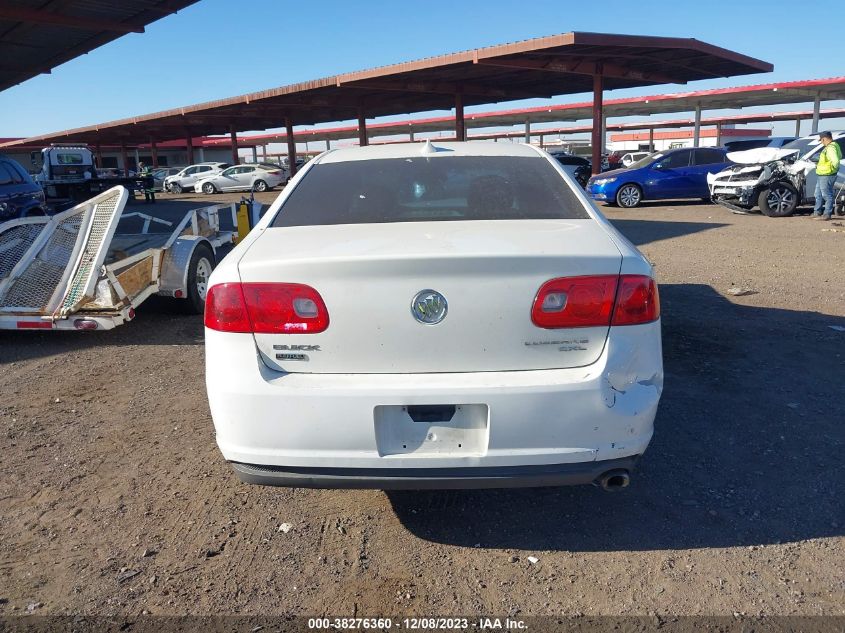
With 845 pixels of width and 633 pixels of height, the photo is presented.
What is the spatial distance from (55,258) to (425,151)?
432cm

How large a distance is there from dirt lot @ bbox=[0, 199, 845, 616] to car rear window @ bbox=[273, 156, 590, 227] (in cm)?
138

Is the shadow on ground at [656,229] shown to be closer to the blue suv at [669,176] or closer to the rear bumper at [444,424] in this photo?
the blue suv at [669,176]

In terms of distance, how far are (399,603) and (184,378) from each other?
3.15 meters

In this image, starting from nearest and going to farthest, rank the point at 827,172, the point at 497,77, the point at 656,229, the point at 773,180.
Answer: the point at 827,172
the point at 656,229
the point at 773,180
the point at 497,77

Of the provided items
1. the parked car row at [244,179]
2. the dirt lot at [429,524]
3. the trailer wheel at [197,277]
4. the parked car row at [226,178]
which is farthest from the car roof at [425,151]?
the parked car row at [244,179]

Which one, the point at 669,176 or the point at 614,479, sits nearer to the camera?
the point at 614,479

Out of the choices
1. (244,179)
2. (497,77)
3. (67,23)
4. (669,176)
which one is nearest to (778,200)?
(669,176)

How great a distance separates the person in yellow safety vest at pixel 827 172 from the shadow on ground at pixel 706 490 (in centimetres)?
988

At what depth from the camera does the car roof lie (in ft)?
12.1

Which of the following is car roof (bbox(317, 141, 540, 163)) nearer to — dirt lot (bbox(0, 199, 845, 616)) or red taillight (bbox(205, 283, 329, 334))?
red taillight (bbox(205, 283, 329, 334))

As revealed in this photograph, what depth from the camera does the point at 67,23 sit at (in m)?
13.4

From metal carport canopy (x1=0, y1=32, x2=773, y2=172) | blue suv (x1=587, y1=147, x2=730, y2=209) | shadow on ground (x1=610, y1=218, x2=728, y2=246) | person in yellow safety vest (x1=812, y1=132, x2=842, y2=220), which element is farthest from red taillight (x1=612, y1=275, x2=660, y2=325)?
blue suv (x1=587, y1=147, x2=730, y2=209)

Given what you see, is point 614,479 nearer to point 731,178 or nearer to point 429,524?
point 429,524

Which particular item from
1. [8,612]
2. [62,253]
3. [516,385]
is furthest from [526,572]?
[62,253]
